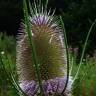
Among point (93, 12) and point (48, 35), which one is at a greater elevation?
point (93, 12)

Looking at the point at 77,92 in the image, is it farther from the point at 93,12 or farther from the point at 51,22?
the point at 93,12

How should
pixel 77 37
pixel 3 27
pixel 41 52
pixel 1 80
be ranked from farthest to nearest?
pixel 3 27 → pixel 77 37 → pixel 1 80 → pixel 41 52

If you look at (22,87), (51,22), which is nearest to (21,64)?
(22,87)

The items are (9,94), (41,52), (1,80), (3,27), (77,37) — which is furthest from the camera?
(3,27)

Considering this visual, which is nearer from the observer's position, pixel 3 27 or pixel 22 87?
pixel 22 87

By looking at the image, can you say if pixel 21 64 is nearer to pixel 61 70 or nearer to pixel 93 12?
pixel 61 70

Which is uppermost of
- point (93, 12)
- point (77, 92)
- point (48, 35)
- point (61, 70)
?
point (93, 12)

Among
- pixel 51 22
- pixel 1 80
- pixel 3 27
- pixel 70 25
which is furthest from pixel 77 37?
pixel 51 22
